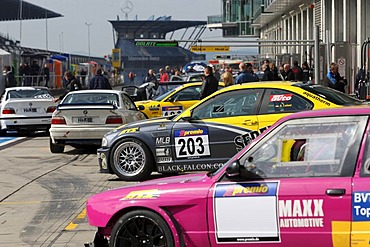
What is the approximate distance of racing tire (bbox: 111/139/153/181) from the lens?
1220cm

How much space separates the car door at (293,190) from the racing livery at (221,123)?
5.02 meters

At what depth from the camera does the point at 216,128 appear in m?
11.6

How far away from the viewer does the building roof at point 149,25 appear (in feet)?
432

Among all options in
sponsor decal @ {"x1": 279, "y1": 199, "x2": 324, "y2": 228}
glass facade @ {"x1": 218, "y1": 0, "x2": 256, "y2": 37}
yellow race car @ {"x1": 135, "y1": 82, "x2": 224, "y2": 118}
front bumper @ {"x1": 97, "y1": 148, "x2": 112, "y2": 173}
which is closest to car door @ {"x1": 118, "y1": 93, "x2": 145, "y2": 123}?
yellow race car @ {"x1": 135, "y1": 82, "x2": 224, "y2": 118}

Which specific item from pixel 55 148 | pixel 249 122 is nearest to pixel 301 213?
pixel 249 122

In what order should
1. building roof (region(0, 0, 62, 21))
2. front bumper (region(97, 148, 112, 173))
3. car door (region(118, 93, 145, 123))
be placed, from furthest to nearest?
building roof (region(0, 0, 62, 21)) < car door (region(118, 93, 145, 123)) < front bumper (region(97, 148, 112, 173))

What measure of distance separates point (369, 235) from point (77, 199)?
5.98m

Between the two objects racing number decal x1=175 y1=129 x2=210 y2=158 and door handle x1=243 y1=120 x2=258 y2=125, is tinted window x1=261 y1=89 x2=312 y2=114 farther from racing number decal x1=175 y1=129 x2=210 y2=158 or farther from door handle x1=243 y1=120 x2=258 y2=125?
racing number decal x1=175 y1=129 x2=210 y2=158

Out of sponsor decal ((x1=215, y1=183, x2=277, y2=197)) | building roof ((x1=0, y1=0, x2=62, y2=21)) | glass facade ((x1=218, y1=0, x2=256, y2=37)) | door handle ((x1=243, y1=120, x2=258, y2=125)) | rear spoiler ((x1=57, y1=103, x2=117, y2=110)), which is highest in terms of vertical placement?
building roof ((x1=0, y1=0, x2=62, y2=21))

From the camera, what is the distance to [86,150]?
17734 millimetres

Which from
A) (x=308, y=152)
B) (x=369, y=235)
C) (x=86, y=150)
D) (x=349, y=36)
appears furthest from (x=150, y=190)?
(x=349, y=36)

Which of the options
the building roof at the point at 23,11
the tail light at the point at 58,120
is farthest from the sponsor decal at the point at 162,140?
the building roof at the point at 23,11

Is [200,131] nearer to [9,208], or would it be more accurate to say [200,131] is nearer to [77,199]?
[77,199]

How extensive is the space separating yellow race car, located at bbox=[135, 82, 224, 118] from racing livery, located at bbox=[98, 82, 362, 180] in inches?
286
